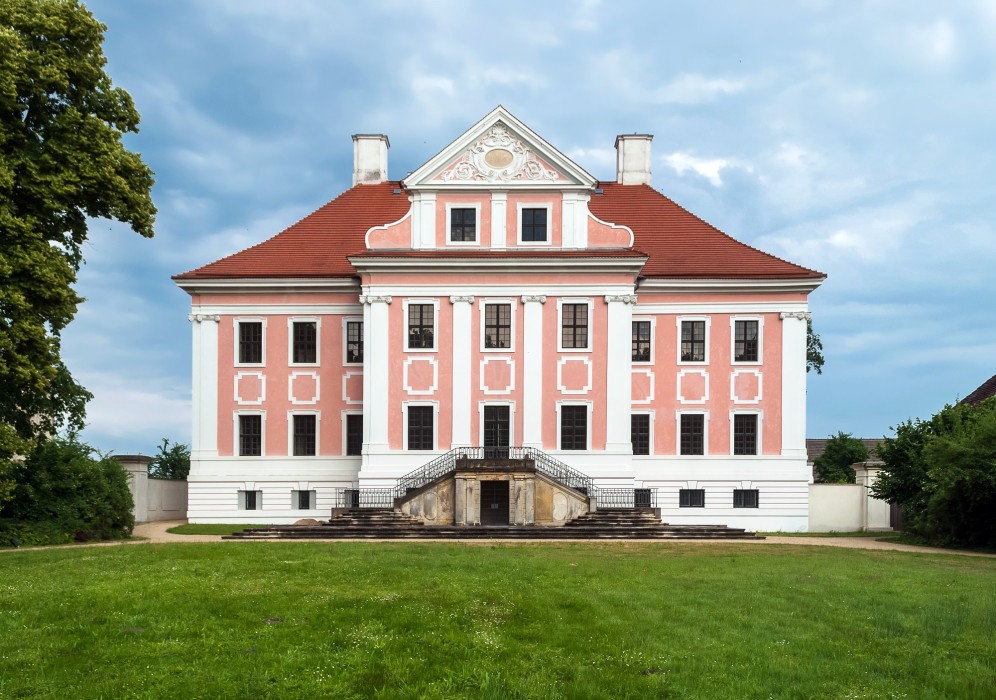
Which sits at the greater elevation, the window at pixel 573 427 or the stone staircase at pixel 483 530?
the window at pixel 573 427

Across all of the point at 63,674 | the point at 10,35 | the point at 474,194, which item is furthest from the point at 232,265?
the point at 63,674

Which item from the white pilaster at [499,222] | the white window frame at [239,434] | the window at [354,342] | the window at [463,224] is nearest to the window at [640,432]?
the white pilaster at [499,222]

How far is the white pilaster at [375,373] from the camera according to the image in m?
29.5

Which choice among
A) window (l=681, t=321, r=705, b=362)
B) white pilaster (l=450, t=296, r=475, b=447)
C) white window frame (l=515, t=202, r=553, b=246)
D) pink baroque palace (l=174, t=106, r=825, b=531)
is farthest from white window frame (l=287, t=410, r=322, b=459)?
window (l=681, t=321, r=705, b=362)

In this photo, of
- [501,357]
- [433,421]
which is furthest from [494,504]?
[501,357]

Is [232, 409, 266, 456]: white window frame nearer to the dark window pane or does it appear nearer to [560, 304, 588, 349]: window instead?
the dark window pane

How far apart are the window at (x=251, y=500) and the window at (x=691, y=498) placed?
15.5m

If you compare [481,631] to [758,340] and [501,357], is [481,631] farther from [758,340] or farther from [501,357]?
[758,340]

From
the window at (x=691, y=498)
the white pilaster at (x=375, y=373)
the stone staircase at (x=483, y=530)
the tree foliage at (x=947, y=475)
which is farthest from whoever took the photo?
the window at (x=691, y=498)

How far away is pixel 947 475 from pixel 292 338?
22.3m

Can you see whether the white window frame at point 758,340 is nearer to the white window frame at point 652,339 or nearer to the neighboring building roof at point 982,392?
the white window frame at point 652,339

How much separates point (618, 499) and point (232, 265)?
16.9 meters

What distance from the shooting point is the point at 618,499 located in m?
28.9

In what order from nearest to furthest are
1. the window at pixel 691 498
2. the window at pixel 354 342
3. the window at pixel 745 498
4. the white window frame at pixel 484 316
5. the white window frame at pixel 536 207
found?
the white window frame at pixel 484 316
the white window frame at pixel 536 207
the window at pixel 745 498
the window at pixel 691 498
the window at pixel 354 342
